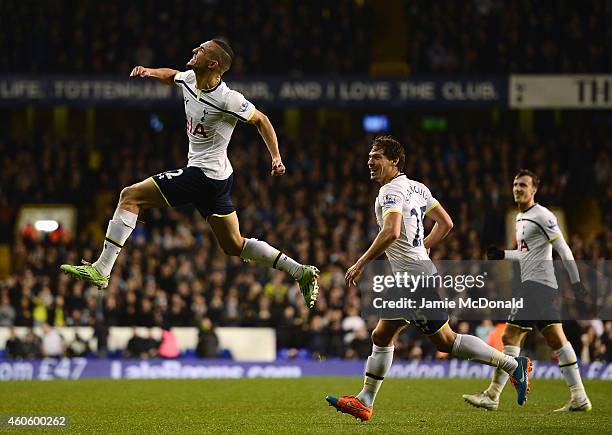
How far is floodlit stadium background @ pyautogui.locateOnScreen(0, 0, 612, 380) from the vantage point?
18844 mm

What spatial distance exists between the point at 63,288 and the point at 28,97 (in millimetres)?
5670

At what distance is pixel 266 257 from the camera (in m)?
9.66

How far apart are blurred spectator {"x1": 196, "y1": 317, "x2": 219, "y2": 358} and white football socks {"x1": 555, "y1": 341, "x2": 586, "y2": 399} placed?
8.99m

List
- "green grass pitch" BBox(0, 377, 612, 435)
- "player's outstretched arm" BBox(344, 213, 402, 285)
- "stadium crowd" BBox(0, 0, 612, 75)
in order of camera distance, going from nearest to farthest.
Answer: "player's outstretched arm" BBox(344, 213, 402, 285) < "green grass pitch" BBox(0, 377, 612, 435) < "stadium crowd" BBox(0, 0, 612, 75)

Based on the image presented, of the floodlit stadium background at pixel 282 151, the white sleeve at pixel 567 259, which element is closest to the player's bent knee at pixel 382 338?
the white sleeve at pixel 567 259

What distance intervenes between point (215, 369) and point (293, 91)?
8.04 metres

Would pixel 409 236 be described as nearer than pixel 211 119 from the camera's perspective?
Yes

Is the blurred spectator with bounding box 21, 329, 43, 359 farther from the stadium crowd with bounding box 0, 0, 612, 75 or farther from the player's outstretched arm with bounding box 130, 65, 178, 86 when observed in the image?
the player's outstretched arm with bounding box 130, 65, 178, 86

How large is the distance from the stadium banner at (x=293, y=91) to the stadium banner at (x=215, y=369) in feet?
24.5

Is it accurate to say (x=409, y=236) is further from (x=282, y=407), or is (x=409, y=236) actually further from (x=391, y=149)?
(x=282, y=407)

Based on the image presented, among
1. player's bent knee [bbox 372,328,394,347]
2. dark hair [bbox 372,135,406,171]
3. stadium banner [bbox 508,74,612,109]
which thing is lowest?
player's bent knee [bbox 372,328,394,347]

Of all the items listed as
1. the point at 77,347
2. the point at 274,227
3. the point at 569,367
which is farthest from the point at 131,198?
the point at 274,227

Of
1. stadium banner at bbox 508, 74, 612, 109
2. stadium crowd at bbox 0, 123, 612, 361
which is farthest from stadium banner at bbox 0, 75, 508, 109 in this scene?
stadium crowd at bbox 0, 123, 612, 361

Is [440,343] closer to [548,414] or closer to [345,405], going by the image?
[345,405]
